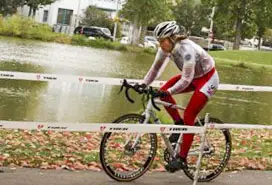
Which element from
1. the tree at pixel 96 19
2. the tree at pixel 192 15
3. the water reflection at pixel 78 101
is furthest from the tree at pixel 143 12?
the water reflection at pixel 78 101

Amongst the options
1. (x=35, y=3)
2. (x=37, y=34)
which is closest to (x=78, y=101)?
(x=37, y=34)

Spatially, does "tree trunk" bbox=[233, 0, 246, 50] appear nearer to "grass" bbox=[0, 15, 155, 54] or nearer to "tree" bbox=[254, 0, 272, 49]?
"tree" bbox=[254, 0, 272, 49]

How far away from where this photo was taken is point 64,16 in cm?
8019

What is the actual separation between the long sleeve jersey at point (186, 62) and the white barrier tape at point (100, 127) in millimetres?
402

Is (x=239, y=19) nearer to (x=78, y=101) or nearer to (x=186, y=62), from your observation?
(x=78, y=101)

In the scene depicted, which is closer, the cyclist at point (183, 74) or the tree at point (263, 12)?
the cyclist at point (183, 74)

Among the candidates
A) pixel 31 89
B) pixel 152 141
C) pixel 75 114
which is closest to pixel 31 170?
pixel 152 141

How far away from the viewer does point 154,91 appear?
257 inches

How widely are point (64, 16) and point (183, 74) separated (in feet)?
246

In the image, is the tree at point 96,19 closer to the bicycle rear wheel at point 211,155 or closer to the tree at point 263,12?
the tree at point 263,12

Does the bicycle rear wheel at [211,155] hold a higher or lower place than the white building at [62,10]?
higher

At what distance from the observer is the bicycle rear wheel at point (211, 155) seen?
7.20m

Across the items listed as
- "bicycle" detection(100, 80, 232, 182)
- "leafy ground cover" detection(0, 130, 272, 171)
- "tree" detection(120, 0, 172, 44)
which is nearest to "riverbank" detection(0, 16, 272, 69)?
"tree" detection(120, 0, 172, 44)

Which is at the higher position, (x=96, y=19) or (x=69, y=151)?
(x=69, y=151)
